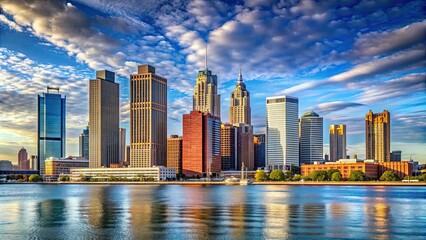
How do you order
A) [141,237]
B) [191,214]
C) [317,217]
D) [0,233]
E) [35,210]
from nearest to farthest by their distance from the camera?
1. [141,237]
2. [0,233]
3. [317,217]
4. [191,214]
5. [35,210]

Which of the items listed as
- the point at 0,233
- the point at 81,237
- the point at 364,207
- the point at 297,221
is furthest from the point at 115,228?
the point at 364,207

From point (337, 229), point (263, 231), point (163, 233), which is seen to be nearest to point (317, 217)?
point (337, 229)

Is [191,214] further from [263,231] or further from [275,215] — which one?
[263,231]

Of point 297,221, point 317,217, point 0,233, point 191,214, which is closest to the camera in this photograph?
point 0,233

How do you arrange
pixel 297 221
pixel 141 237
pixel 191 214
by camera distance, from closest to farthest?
1. pixel 141 237
2. pixel 297 221
3. pixel 191 214

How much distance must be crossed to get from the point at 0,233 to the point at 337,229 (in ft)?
136

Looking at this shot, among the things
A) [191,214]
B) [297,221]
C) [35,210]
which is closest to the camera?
[297,221]

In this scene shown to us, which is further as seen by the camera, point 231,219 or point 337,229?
point 231,219

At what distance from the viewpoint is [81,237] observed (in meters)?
55.5

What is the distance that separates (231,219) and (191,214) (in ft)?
31.3

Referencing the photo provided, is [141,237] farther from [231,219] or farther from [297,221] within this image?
[297,221]

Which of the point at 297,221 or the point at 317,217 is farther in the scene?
the point at 317,217

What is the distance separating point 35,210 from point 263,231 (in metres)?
47.4

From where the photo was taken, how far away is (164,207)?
90.8 m
